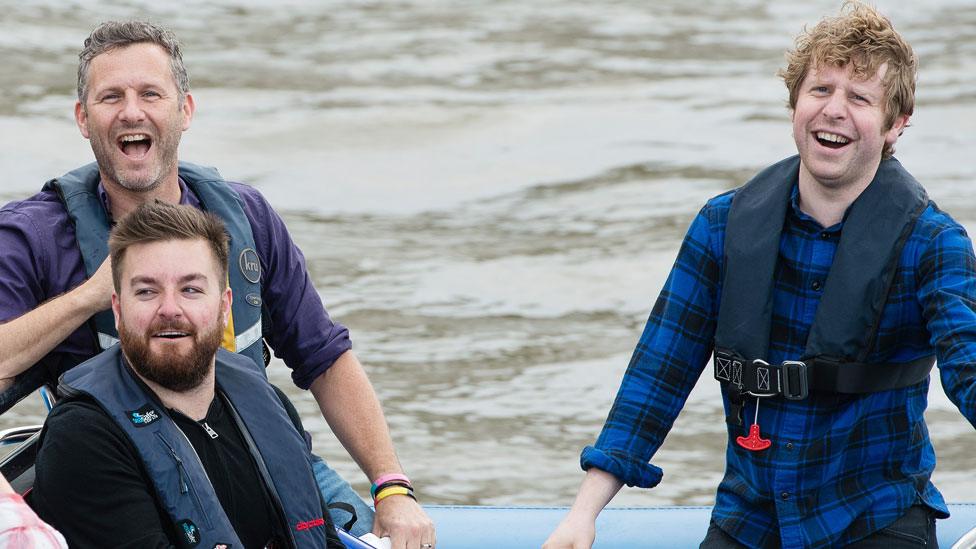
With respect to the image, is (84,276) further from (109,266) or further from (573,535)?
(573,535)

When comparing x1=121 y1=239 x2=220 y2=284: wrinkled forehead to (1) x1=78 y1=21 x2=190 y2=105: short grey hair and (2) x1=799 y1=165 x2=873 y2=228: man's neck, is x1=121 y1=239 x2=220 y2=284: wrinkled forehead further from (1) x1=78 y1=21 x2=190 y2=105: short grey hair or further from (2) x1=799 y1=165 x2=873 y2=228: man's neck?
(2) x1=799 y1=165 x2=873 y2=228: man's neck

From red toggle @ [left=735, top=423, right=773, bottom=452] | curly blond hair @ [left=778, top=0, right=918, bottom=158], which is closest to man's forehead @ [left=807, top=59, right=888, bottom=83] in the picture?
curly blond hair @ [left=778, top=0, right=918, bottom=158]

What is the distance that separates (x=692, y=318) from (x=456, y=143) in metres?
8.91

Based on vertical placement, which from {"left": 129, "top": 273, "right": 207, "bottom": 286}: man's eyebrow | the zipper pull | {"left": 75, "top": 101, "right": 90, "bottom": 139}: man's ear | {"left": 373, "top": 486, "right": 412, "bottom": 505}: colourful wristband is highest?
{"left": 75, "top": 101, "right": 90, "bottom": 139}: man's ear

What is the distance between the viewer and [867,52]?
2.58m

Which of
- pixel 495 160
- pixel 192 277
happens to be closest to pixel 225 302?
pixel 192 277

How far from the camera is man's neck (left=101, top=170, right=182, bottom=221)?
2957 mm

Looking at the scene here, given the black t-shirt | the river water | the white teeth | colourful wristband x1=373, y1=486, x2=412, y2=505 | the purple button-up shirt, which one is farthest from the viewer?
the river water

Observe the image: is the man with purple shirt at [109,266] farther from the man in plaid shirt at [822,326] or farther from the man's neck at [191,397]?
the man in plaid shirt at [822,326]

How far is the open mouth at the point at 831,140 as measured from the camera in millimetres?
2596

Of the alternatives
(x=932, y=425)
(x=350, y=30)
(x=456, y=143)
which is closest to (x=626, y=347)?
(x=932, y=425)

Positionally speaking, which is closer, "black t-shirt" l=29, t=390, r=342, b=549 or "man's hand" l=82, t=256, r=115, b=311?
"black t-shirt" l=29, t=390, r=342, b=549

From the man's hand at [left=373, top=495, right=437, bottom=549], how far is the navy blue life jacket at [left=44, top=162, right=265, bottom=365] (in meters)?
0.37

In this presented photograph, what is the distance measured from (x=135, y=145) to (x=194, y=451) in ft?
2.39
